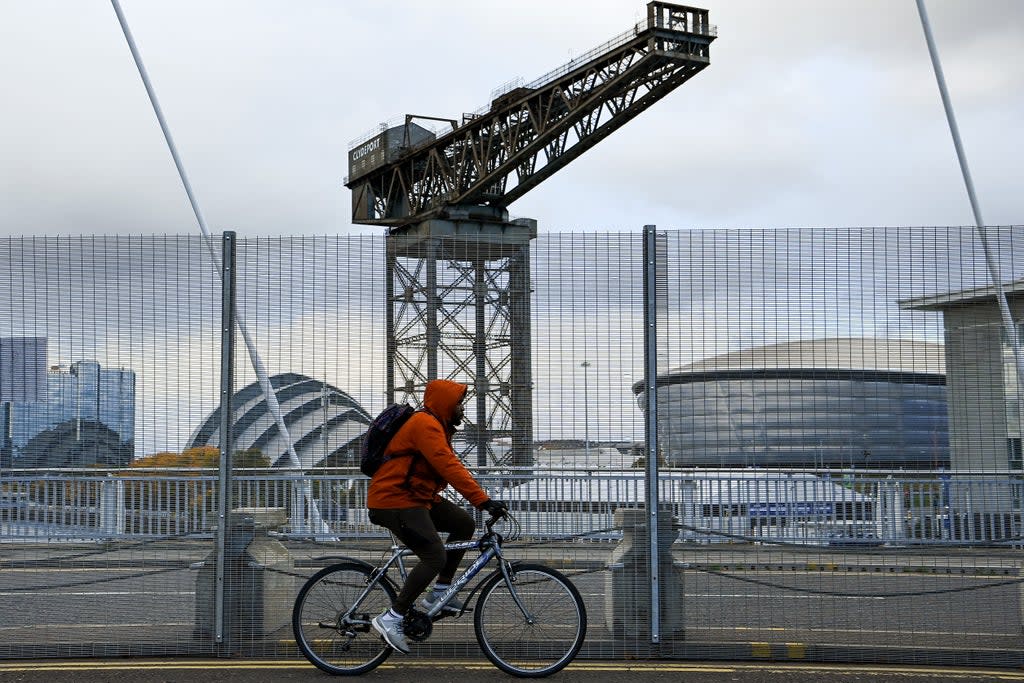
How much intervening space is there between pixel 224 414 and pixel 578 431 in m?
2.66

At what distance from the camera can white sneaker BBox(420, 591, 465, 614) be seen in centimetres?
783

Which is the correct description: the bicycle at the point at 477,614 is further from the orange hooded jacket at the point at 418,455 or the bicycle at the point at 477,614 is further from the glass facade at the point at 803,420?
the glass facade at the point at 803,420

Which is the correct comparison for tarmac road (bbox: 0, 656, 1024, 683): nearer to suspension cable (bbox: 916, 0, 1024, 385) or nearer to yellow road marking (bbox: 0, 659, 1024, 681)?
Result: yellow road marking (bbox: 0, 659, 1024, 681)

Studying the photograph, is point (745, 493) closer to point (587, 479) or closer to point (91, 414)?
point (587, 479)

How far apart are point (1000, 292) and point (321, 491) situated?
17.3 feet

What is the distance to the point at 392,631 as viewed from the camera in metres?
7.70

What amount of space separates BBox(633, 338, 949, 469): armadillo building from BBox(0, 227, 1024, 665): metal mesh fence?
2cm

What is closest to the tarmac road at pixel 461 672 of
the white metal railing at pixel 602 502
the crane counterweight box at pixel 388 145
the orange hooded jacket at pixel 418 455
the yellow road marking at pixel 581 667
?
the yellow road marking at pixel 581 667

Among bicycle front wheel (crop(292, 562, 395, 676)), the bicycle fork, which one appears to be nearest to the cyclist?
bicycle front wheel (crop(292, 562, 395, 676))

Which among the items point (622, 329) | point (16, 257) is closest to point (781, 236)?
point (622, 329)

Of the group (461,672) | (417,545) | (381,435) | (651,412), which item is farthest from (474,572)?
(651,412)

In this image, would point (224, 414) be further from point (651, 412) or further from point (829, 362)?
point (829, 362)

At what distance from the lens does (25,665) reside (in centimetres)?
843

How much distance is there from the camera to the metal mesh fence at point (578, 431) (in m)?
8.59
